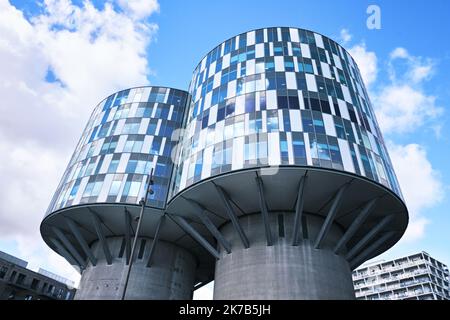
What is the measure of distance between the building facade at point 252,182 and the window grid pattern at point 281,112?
0.40ft

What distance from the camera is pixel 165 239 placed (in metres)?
39.6

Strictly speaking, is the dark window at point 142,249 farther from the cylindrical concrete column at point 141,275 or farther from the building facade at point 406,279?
the building facade at point 406,279

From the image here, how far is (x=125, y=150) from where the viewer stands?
3828cm

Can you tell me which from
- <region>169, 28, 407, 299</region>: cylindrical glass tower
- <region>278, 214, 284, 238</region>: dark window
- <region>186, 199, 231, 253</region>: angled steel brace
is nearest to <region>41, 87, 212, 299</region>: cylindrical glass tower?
<region>186, 199, 231, 253</region>: angled steel brace

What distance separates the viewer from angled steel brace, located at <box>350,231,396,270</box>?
32047 mm

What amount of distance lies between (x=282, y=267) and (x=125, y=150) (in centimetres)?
2194

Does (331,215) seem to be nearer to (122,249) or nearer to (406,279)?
(122,249)

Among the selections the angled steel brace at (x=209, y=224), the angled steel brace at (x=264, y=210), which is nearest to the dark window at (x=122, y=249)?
the angled steel brace at (x=209, y=224)

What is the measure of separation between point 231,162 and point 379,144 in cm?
1485

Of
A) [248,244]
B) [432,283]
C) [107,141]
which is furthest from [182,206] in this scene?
[432,283]

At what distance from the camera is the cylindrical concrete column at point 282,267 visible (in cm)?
2681

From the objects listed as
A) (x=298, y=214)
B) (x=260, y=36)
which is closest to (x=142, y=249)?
(x=298, y=214)

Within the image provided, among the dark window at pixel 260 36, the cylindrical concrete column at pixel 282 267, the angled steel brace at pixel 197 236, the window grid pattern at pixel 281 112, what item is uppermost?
the dark window at pixel 260 36
